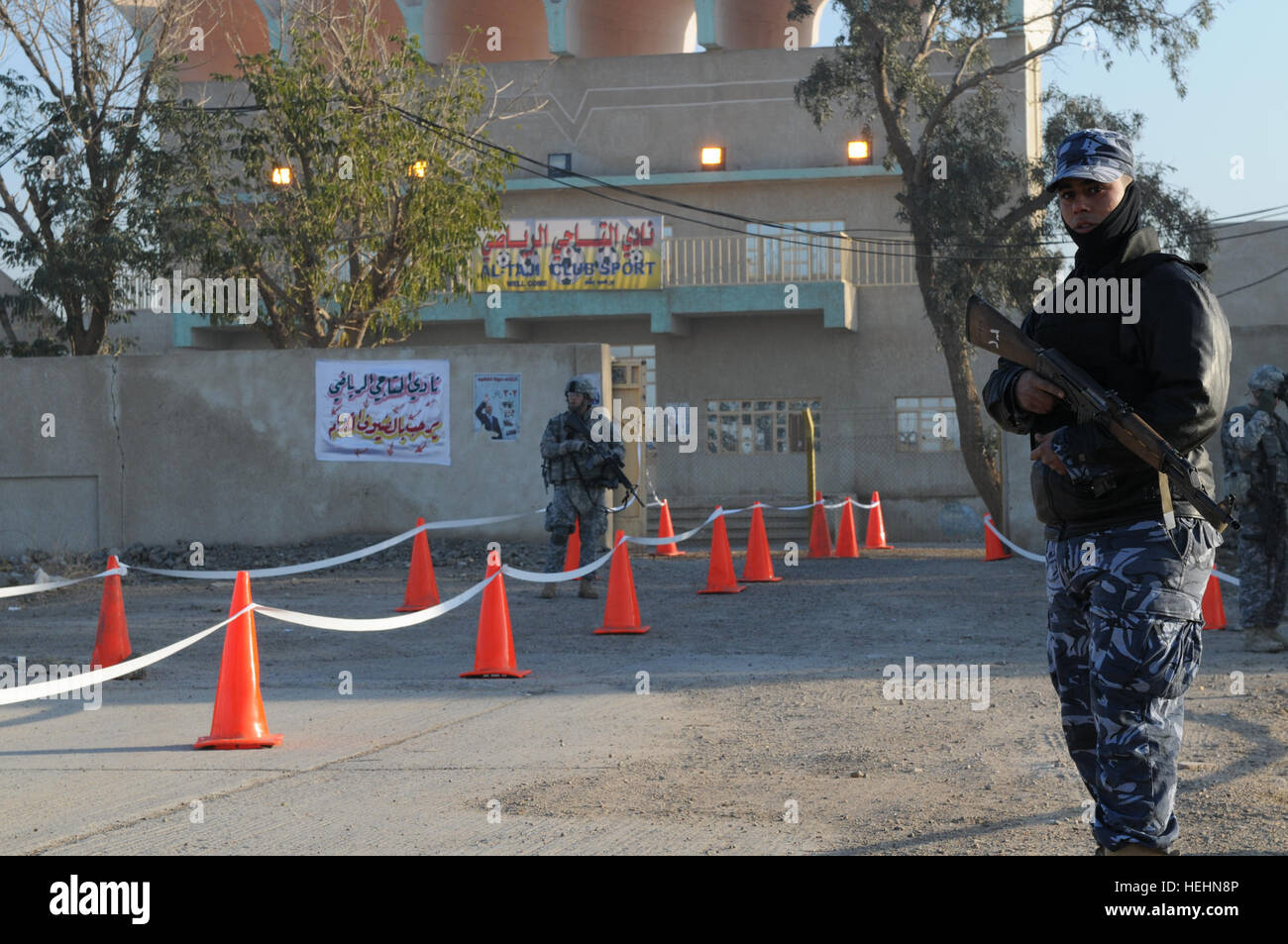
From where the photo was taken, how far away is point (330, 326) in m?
24.4

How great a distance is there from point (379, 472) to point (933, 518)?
41.0 ft

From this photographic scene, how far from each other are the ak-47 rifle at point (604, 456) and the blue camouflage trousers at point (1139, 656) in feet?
32.6

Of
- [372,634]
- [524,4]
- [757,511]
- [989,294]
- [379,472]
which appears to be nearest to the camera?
[372,634]

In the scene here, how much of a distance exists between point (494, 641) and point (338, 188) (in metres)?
14.0

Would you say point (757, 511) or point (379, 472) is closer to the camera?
point (757, 511)

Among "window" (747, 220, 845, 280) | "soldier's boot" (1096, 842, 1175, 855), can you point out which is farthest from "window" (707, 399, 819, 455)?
→ "soldier's boot" (1096, 842, 1175, 855)

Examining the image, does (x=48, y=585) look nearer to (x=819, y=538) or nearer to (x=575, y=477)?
(x=575, y=477)

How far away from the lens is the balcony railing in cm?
3119

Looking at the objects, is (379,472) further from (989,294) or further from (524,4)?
(524,4)

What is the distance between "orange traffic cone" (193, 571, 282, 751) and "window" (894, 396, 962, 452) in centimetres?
2349

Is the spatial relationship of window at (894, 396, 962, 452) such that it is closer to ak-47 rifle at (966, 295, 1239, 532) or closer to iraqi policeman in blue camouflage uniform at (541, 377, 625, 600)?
iraqi policeman in blue camouflage uniform at (541, 377, 625, 600)

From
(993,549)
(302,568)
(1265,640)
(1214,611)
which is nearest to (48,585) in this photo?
(302,568)
